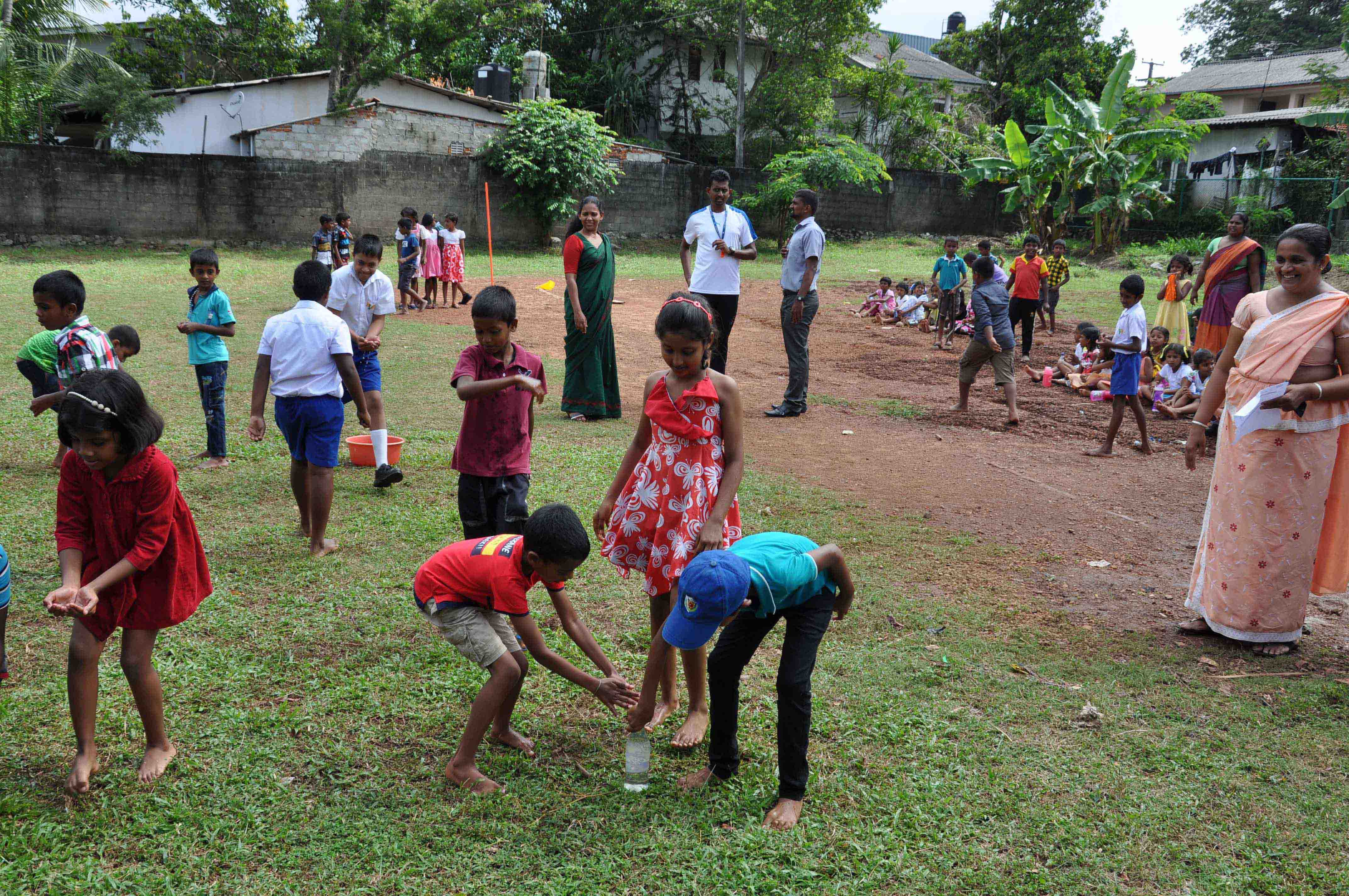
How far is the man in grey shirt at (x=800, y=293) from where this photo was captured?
8.95 metres

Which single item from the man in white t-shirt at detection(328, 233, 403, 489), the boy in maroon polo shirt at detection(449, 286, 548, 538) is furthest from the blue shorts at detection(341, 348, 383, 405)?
the boy in maroon polo shirt at detection(449, 286, 548, 538)

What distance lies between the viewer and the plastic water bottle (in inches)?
130

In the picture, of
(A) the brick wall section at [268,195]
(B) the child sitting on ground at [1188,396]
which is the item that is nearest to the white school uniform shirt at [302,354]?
(B) the child sitting on ground at [1188,396]

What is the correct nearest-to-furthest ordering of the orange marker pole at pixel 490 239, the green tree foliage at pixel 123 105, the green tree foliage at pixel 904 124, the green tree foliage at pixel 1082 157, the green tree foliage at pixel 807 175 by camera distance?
1. the orange marker pole at pixel 490 239
2. the green tree foliage at pixel 1082 157
3. the green tree foliage at pixel 123 105
4. the green tree foliage at pixel 807 175
5. the green tree foliage at pixel 904 124

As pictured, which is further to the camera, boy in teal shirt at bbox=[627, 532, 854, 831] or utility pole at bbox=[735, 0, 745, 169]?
utility pole at bbox=[735, 0, 745, 169]

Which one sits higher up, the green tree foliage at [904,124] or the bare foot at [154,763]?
the green tree foliage at [904,124]

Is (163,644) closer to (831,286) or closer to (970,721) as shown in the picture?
(970,721)

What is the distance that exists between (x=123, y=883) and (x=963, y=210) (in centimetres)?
3024

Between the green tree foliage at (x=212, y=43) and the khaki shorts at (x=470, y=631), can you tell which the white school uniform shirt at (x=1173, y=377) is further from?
the green tree foliage at (x=212, y=43)

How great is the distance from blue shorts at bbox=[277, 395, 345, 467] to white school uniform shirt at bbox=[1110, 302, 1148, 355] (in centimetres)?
643

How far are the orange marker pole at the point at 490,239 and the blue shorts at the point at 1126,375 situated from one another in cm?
895

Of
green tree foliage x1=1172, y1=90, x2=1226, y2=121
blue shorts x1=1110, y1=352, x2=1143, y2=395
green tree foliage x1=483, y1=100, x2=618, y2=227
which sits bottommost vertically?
blue shorts x1=1110, y1=352, x2=1143, y2=395

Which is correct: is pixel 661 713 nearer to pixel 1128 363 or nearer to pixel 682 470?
pixel 682 470

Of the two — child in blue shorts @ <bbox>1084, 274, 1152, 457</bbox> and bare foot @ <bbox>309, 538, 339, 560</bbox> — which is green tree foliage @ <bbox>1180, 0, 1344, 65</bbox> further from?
bare foot @ <bbox>309, 538, 339, 560</bbox>
